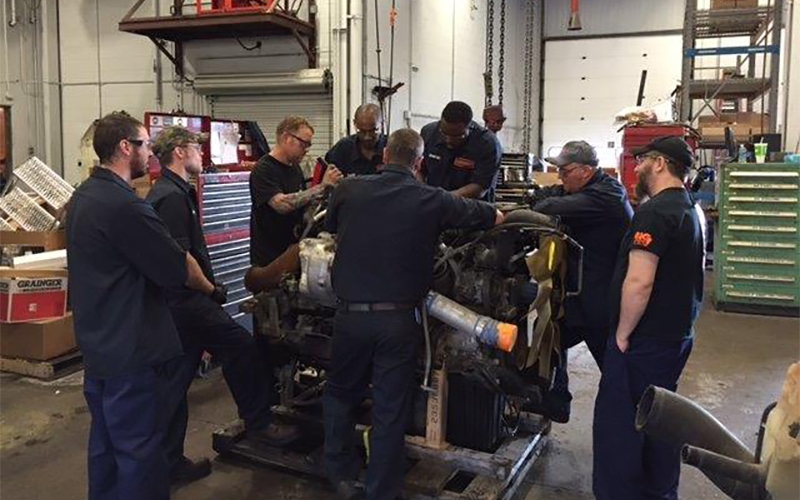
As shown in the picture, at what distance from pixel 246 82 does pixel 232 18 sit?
3.01 ft

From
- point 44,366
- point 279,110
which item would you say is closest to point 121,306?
point 44,366

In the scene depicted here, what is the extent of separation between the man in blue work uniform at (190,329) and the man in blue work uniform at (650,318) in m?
1.52

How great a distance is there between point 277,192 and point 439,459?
4.73 feet

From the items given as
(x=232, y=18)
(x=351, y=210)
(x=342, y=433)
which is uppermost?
(x=232, y=18)

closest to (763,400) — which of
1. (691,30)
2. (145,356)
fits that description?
(145,356)

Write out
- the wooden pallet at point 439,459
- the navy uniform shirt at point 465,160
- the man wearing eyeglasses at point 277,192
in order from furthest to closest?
1. the navy uniform shirt at point 465,160
2. the man wearing eyeglasses at point 277,192
3. the wooden pallet at point 439,459

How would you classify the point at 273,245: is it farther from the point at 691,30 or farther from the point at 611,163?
the point at 611,163

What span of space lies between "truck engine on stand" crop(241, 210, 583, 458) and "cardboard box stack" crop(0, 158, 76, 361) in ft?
7.81

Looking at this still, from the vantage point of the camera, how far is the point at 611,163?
13.1 meters

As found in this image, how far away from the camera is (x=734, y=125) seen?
783cm

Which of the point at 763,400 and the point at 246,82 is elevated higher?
the point at 246,82

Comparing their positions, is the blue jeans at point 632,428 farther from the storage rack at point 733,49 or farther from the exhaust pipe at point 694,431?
the storage rack at point 733,49

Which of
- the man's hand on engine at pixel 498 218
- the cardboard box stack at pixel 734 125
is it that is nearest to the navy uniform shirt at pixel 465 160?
the man's hand on engine at pixel 498 218

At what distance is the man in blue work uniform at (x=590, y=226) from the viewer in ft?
9.96
